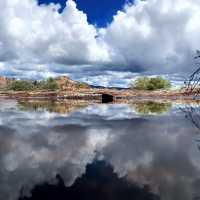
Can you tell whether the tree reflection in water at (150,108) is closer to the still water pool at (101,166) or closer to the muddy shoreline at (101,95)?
the still water pool at (101,166)

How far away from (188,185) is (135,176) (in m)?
1.22

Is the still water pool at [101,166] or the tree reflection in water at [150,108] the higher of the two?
the still water pool at [101,166]

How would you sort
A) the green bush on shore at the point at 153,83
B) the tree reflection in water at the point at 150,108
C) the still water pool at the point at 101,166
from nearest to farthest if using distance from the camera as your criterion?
the still water pool at the point at 101,166, the tree reflection in water at the point at 150,108, the green bush on shore at the point at 153,83

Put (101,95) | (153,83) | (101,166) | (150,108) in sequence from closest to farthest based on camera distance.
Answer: (101,166) < (150,108) < (101,95) < (153,83)

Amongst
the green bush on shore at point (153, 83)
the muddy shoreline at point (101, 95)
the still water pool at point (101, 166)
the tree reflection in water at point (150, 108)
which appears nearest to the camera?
the still water pool at point (101, 166)

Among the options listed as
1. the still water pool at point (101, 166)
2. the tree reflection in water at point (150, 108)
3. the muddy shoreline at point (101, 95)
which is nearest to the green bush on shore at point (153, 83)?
the muddy shoreline at point (101, 95)

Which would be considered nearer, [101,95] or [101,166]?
[101,166]

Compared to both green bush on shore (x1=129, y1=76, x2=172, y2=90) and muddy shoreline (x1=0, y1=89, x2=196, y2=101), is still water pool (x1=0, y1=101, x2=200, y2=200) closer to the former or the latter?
muddy shoreline (x1=0, y1=89, x2=196, y2=101)

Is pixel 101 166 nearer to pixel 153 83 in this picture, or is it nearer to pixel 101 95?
pixel 101 95

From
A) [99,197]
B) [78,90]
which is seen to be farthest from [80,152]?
[78,90]

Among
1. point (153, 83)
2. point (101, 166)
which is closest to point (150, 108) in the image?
point (101, 166)

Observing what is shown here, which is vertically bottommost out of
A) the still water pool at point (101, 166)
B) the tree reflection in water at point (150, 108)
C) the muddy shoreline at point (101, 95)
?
the muddy shoreline at point (101, 95)

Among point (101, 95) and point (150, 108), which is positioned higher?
point (150, 108)

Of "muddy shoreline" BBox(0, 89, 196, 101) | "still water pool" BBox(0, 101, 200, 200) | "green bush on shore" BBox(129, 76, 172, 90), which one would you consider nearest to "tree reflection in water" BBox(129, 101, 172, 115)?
"still water pool" BBox(0, 101, 200, 200)
